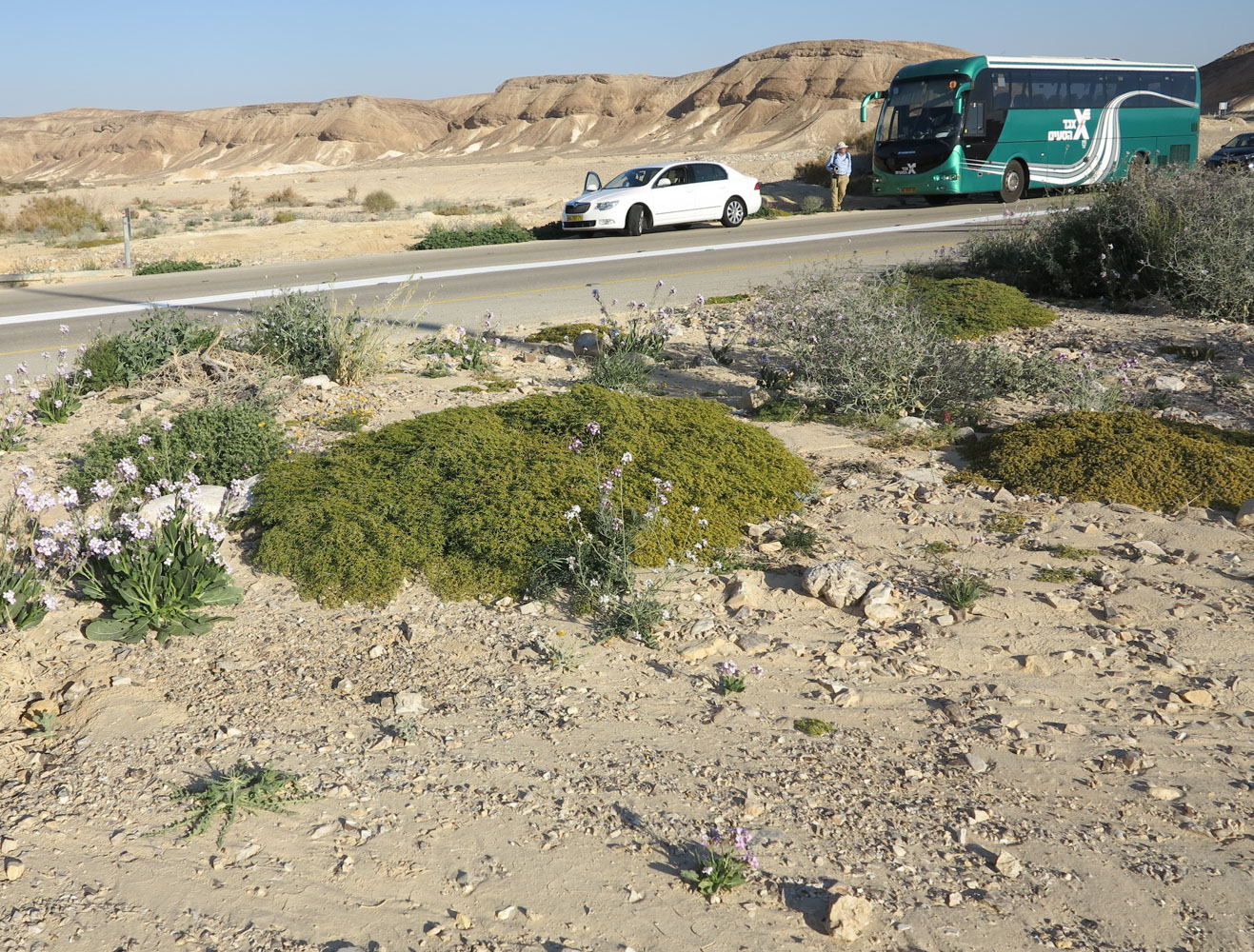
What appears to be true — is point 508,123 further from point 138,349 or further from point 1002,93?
point 138,349

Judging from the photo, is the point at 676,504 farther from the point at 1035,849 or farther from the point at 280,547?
the point at 1035,849

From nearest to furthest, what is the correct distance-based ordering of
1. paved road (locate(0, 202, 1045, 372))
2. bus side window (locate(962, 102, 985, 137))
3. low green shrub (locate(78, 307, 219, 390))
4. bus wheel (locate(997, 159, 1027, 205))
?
low green shrub (locate(78, 307, 219, 390))
paved road (locate(0, 202, 1045, 372))
bus side window (locate(962, 102, 985, 137))
bus wheel (locate(997, 159, 1027, 205))

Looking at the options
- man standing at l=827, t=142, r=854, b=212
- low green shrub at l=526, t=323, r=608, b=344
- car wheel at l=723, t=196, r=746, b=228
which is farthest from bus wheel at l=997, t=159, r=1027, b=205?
low green shrub at l=526, t=323, r=608, b=344

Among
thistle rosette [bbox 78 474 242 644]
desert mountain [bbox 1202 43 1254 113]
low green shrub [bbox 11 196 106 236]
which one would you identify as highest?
desert mountain [bbox 1202 43 1254 113]

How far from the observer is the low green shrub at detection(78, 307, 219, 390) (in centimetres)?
859

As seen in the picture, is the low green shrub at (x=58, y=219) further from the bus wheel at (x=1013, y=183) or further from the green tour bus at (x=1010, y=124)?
the bus wheel at (x=1013, y=183)

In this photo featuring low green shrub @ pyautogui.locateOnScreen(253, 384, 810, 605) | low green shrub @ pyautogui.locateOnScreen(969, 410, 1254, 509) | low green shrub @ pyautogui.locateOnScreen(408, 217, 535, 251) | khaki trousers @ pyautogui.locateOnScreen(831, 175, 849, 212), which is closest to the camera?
low green shrub @ pyautogui.locateOnScreen(253, 384, 810, 605)

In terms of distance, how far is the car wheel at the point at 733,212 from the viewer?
82.1 feet

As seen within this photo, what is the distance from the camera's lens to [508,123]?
98.6 metres

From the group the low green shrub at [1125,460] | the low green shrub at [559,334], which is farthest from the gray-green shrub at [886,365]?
the low green shrub at [559,334]

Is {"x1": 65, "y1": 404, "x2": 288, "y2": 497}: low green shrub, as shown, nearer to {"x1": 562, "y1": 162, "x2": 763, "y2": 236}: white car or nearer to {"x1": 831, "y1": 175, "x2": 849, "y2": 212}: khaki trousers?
{"x1": 562, "y1": 162, "x2": 763, "y2": 236}: white car

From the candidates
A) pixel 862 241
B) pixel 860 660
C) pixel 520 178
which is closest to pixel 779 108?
pixel 520 178

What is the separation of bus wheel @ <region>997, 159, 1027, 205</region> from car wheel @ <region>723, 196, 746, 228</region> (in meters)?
6.71

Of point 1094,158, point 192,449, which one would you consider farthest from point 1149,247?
point 1094,158
